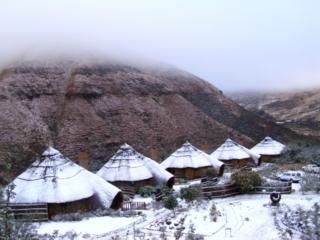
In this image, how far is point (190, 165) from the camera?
32844mm

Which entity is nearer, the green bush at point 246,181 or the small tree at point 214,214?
the small tree at point 214,214

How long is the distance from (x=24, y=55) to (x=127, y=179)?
88.1ft

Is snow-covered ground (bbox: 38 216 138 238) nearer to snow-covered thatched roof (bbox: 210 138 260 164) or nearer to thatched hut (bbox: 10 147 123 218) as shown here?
thatched hut (bbox: 10 147 123 218)

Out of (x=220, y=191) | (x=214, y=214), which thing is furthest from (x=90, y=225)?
(x=220, y=191)

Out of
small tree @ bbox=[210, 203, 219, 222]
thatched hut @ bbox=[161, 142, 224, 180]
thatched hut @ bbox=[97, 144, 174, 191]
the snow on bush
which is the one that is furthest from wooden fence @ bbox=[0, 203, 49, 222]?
thatched hut @ bbox=[161, 142, 224, 180]

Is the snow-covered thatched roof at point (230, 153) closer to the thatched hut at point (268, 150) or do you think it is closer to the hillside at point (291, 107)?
the thatched hut at point (268, 150)

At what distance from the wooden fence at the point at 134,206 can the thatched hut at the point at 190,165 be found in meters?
11.0

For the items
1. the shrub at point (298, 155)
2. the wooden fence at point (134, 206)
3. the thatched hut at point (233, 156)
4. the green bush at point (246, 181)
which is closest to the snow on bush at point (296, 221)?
the green bush at point (246, 181)

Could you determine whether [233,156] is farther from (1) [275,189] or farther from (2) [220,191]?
(2) [220,191]

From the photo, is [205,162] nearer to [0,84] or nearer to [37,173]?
[37,173]

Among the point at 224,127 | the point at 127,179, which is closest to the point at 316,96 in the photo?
the point at 224,127

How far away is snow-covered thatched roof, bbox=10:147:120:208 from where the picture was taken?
20422 millimetres

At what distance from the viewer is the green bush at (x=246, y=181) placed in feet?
82.3

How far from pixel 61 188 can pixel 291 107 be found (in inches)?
3040
